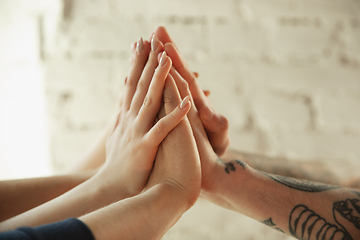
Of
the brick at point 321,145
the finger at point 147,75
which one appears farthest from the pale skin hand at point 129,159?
the brick at point 321,145

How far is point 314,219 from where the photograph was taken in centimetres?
42

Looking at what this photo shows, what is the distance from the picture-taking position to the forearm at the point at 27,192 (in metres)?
0.49

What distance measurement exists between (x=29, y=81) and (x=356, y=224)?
0.94m

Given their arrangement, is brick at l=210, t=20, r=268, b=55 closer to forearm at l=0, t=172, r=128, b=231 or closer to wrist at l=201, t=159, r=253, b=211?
wrist at l=201, t=159, r=253, b=211

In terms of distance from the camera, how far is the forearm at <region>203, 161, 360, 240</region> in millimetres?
413

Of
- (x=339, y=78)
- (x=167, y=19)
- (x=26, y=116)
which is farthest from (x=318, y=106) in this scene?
(x=26, y=116)

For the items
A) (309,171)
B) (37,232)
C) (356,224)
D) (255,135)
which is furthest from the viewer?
(255,135)

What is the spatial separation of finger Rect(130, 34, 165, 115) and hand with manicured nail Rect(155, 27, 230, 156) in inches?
0.9

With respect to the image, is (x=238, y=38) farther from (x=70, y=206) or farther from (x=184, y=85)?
(x=70, y=206)

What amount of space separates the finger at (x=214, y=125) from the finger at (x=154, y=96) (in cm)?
12

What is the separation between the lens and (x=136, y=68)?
611 millimetres

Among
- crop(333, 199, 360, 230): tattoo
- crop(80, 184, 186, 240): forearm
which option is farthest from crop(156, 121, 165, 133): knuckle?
crop(333, 199, 360, 230): tattoo

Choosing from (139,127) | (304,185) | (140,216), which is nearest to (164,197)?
(140,216)

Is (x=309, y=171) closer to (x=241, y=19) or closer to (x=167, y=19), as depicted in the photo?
(x=241, y=19)
